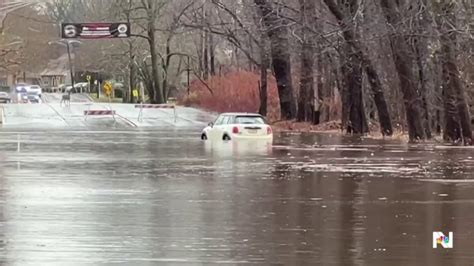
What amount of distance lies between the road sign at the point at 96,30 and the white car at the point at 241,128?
1464 inches

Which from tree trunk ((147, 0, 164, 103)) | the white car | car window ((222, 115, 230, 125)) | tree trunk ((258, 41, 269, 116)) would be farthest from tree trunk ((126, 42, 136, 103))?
the white car

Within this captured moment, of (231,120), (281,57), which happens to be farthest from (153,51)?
(231,120)

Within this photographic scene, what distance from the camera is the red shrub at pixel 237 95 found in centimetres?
5838

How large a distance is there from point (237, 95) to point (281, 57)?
13854 millimetres

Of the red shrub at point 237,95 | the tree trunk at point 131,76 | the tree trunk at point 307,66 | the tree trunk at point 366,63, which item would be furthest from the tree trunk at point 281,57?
the tree trunk at point 131,76

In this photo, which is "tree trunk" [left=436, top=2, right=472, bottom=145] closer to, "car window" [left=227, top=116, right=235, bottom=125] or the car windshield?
the car windshield

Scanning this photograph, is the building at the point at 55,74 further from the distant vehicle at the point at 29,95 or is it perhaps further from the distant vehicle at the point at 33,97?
the distant vehicle at the point at 33,97

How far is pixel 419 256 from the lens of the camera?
10.1 m

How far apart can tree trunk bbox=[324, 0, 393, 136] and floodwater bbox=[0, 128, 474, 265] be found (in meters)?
9.98

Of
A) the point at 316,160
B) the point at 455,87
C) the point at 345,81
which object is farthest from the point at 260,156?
the point at 345,81

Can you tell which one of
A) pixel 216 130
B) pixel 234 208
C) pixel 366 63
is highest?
pixel 366 63

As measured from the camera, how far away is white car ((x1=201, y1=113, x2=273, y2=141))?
34344mm

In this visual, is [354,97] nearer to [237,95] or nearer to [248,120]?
[248,120]

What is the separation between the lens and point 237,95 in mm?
63094
